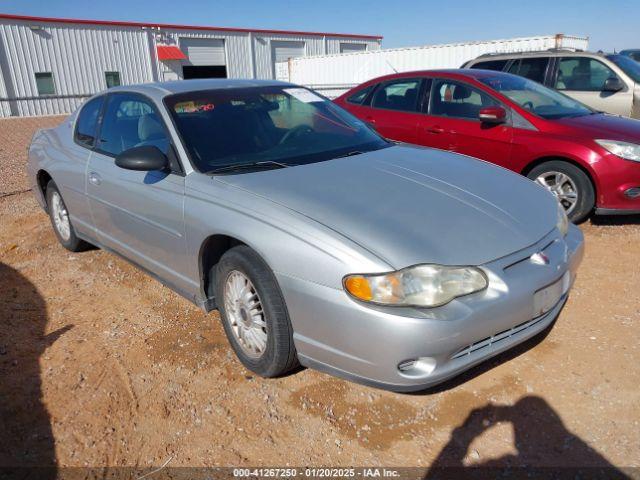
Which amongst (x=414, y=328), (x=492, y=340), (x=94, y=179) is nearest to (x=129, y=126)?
(x=94, y=179)

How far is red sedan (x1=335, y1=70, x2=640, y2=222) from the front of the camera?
480cm

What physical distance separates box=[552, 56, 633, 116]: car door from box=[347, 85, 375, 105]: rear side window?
115 inches

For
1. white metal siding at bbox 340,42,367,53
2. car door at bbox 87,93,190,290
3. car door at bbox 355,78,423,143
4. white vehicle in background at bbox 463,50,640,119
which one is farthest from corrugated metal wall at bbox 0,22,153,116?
car door at bbox 87,93,190,290

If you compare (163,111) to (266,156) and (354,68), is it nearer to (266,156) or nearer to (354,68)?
(266,156)

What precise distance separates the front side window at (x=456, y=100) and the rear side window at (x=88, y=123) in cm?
357

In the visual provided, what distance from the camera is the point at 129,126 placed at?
3.81 m

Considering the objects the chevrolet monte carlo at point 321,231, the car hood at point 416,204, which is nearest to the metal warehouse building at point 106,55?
the chevrolet monte carlo at point 321,231

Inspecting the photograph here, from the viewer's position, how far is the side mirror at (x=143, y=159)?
9.98 feet

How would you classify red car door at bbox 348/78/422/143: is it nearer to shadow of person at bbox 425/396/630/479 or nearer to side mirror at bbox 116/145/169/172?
side mirror at bbox 116/145/169/172

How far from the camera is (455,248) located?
234 cm

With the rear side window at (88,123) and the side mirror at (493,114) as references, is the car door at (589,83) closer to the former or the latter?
the side mirror at (493,114)

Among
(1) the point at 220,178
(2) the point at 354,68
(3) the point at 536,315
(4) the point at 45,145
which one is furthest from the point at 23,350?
(2) the point at 354,68

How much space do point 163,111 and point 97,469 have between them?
2.12m

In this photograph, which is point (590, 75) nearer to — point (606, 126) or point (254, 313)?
point (606, 126)
